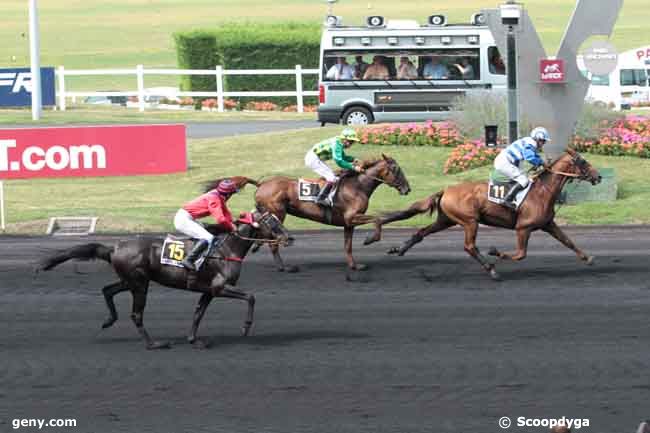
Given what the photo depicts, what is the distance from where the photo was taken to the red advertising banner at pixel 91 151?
75.7ft

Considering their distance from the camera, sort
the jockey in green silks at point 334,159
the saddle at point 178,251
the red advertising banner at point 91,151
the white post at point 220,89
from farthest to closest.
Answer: the white post at point 220,89
the red advertising banner at point 91,151
the jockey in green silks at point 334,159
the saddle at point 178,251

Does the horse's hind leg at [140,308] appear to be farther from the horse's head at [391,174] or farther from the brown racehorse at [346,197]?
the horse's head at [391,174]

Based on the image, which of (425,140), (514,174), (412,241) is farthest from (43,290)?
(425,140)

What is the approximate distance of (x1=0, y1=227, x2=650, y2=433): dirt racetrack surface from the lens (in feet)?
33.9

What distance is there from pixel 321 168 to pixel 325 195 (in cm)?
53

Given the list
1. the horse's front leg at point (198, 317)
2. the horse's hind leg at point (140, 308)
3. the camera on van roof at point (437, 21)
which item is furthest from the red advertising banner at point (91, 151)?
the horse's front leg at point (198, 317)

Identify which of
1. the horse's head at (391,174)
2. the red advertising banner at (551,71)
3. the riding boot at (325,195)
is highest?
the red advertising banner at (551,71)

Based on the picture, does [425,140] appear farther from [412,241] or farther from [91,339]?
[91,339]

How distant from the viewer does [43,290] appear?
52.5ft

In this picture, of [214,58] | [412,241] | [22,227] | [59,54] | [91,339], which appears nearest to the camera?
[91,339]

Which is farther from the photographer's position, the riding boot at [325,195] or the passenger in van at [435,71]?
the passenger in van at [435,71]

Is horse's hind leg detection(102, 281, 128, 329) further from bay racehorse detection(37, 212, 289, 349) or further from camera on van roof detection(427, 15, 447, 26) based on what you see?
camera on van roof detection(427, 15, 447, 26)

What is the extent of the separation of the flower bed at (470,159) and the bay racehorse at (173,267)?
13336 mm

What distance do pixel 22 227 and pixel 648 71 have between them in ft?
95.1
